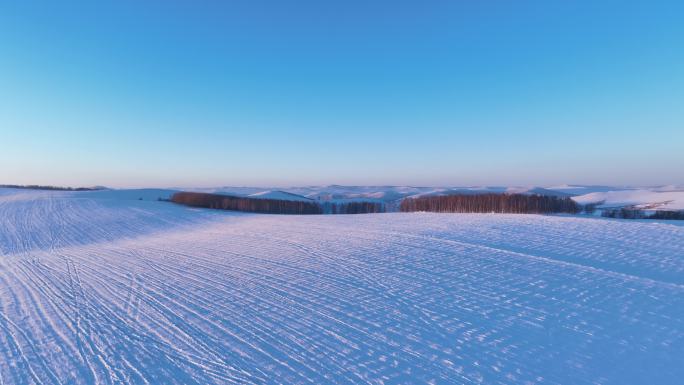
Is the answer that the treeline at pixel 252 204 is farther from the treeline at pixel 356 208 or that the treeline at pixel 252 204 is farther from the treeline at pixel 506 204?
the treeline at pixel 506 204

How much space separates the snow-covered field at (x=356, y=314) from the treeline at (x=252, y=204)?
45.5 metres

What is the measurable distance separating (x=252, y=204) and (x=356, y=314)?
5511 centimetres

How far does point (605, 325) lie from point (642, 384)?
177cm

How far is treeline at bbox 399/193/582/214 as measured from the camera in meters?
36.2

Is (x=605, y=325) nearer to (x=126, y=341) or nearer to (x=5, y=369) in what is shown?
(x=126, y=341)

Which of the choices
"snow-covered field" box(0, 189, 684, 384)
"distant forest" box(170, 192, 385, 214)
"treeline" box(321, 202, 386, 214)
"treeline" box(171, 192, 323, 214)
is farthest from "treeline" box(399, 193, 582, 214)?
"treeline" box(171, 192, 323, 214)

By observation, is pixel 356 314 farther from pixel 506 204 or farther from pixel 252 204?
pixel 252 204

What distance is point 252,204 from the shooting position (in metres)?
58.5

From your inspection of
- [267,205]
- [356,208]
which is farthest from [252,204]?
[356,208]

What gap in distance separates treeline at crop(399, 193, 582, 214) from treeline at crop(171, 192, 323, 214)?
2535 cm

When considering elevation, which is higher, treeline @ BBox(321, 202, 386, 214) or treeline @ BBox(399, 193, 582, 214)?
treeline @ BBox(399, 193, 582, 214)

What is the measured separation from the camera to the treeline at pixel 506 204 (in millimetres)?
36188

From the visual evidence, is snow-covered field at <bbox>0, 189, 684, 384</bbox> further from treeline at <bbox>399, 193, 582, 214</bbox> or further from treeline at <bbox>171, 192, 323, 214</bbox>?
treeline at <bbox>171, 192, 323, 214</bbox>

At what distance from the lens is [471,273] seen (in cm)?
868
